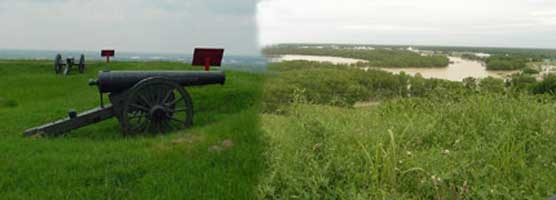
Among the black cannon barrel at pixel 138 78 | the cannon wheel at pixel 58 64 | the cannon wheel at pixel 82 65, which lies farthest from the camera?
the cannon wheel at pixel 58 64

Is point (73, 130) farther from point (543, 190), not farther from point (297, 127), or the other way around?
point (543, 190)

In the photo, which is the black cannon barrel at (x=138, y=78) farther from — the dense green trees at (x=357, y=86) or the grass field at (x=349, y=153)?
the dense green trees at (x=357, y=86)

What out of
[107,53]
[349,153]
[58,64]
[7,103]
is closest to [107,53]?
[107,53]

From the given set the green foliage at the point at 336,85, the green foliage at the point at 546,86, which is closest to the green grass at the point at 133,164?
the green foliage at the point at 336,85

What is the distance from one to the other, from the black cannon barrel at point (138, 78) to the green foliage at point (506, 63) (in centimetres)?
307

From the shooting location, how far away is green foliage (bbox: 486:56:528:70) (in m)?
2.17

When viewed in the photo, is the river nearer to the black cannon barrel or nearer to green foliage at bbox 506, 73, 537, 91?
green foliage at bbox 506, 73, 537, 91

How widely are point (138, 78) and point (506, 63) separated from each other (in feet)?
10.8

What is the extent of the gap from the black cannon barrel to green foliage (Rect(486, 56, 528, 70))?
3069 mm

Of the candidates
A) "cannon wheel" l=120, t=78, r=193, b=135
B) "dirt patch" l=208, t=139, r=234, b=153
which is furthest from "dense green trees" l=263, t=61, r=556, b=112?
"cannon wheel" l=120, t=78, r=193, b=135

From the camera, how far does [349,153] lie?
2.22 m

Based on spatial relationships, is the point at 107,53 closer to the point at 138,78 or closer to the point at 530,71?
the point at 138,78

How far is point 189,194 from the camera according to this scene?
6.95 ft

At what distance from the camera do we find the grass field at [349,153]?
1978 millimetres
